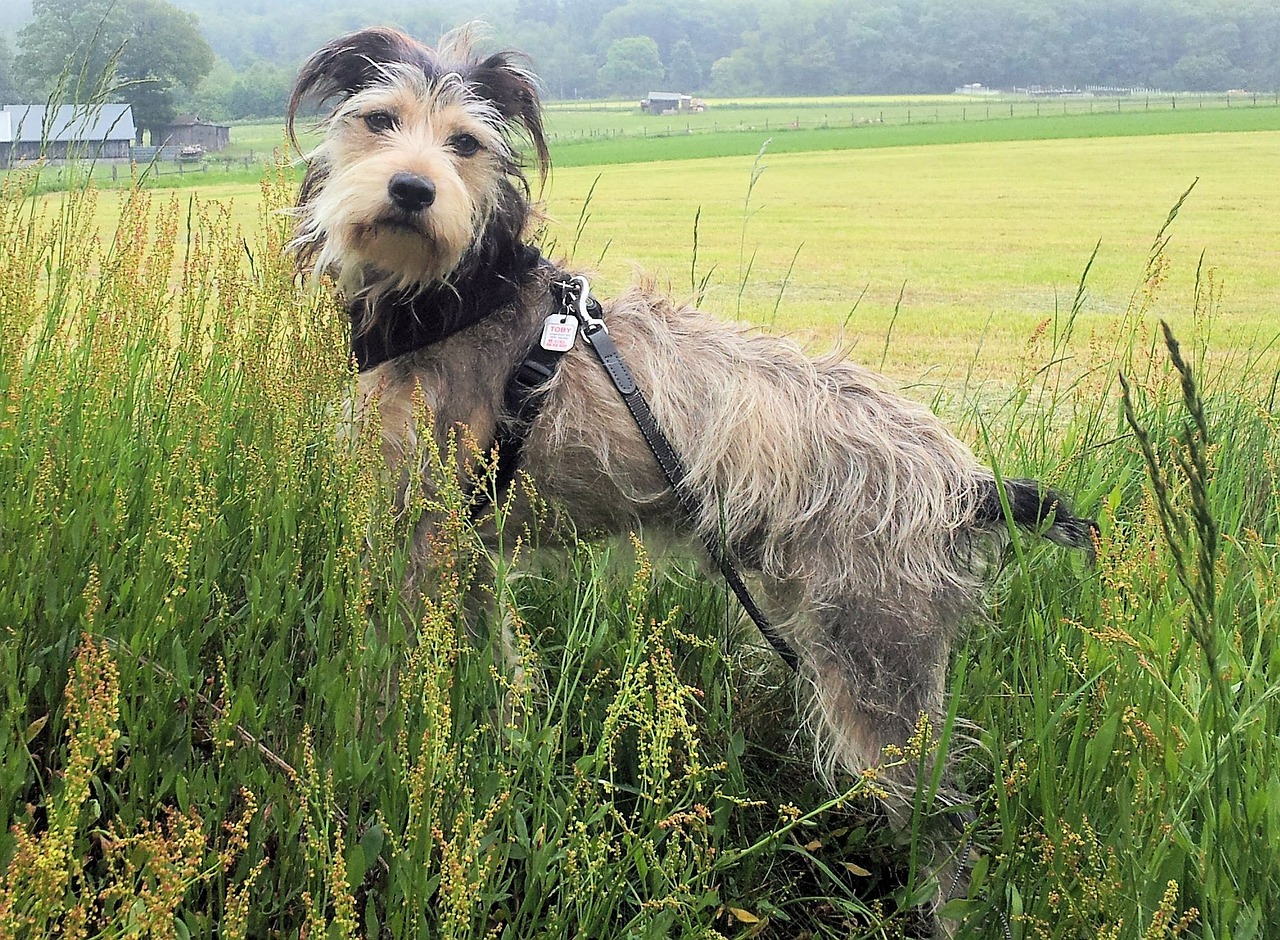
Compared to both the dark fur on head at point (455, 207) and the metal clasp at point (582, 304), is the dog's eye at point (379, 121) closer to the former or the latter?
the dark fur on head at point (455, 207)

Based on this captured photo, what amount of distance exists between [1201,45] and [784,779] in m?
30.9

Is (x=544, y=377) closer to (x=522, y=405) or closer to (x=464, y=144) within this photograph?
(x=522, y=405)

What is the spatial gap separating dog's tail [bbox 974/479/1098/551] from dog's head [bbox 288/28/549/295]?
1.60 meters

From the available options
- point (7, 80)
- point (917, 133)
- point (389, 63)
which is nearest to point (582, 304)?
point (389, 63)

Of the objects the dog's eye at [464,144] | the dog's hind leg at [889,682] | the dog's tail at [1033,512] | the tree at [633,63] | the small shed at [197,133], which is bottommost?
the dog's hind leg at [889,682]

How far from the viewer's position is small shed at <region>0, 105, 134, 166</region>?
3.21 m

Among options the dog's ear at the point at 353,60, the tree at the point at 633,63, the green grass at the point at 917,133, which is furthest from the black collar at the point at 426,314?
the tree at the point at 633,63

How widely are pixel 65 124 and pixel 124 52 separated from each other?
44 cm

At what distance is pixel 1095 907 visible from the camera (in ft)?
5.20

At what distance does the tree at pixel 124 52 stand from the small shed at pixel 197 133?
0.27 ft

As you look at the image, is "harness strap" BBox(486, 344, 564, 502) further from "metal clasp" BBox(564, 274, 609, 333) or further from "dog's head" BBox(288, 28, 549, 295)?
"dog's head" BBox(288, 28, 549, 295)

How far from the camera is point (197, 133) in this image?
237 inches

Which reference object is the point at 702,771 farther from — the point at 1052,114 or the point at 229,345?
the point at 1052,114

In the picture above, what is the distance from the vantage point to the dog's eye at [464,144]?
271 centimetres
